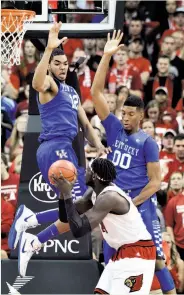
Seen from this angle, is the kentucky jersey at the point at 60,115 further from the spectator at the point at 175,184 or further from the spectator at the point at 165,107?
the spectator at the point at 165,107

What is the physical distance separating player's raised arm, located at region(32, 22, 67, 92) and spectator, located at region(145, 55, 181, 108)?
5.47 meters

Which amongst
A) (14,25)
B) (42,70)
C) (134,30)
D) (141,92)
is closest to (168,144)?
(141,92)

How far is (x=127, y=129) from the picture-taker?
10.3 m

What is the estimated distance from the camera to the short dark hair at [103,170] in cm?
873

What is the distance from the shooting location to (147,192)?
1011 cm

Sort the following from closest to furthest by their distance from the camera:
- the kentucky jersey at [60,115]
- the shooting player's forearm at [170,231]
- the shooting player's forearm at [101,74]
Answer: the shooting player's forearm at [101,74] < the kentucky jersey at [60,115] < the shooting player's forearm at [170,231]

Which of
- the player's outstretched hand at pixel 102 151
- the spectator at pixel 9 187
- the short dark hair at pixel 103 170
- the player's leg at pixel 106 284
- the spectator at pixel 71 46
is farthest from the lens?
the spectator at pixel 71 46

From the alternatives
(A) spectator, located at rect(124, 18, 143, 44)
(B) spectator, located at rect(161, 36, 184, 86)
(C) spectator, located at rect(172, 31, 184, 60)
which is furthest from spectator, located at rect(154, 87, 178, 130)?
(A) spectator, located at rect(124, 18, 143, 44)

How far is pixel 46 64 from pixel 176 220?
12.1 feet

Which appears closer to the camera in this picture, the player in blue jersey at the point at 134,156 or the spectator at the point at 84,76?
the player in blue jersey at the point at 134,156

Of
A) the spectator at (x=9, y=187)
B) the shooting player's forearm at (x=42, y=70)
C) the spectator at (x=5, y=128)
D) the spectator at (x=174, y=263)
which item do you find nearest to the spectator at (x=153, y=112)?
the spectator at (x=5, y=128)

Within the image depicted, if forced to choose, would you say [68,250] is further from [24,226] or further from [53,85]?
[53,85]

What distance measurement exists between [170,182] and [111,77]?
311cm

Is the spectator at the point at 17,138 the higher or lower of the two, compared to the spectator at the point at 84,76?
lower
